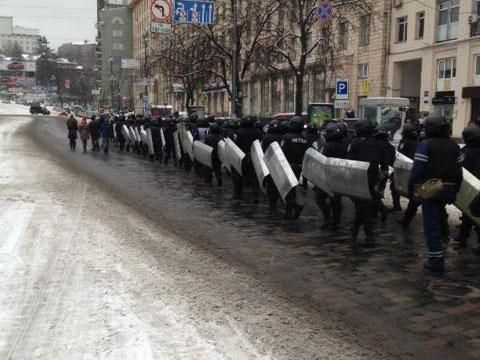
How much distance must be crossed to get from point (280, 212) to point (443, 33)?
2512cm

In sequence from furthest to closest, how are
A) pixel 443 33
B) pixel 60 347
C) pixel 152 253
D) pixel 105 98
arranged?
pixel 105 98 → pixel 443 33 → pixel 152 253 → pixel 60 347

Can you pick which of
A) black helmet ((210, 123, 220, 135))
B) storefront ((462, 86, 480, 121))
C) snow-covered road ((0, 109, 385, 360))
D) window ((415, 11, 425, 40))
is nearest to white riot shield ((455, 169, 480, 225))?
snow-covered road ((0, 109, 385, 360))

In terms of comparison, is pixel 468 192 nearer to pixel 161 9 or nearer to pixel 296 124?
pixel 296 124

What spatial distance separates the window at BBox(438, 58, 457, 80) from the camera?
1183 inches

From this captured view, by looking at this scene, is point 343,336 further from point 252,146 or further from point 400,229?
point 252,146

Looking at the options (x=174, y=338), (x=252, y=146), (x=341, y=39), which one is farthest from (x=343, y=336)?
(x=341, y=39)

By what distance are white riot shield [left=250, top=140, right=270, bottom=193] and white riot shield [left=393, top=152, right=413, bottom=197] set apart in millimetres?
2251

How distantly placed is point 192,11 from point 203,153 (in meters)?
9.46

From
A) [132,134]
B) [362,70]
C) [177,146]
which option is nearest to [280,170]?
[177,146]

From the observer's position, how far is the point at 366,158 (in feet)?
27.2

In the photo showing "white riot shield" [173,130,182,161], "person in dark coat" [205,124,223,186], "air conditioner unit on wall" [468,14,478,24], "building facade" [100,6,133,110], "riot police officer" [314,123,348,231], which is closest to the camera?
"riot police officer" [314,123,348,231]

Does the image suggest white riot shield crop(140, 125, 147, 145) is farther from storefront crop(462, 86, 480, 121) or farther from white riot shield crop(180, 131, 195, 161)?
storefront crop(462, 86, 480, 121)

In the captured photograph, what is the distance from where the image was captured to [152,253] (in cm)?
701

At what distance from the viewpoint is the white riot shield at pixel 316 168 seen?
8.52 metres
